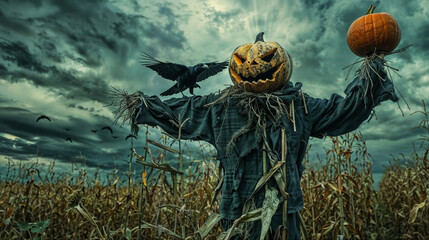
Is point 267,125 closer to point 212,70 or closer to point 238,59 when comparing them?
point 238,59

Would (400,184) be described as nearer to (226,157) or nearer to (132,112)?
(226,157)

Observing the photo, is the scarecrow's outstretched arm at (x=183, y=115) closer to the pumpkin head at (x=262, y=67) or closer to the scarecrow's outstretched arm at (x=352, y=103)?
the pumpkin head at (x=262, y=67)

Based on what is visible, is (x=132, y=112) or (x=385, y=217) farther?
(x=385, y=217)

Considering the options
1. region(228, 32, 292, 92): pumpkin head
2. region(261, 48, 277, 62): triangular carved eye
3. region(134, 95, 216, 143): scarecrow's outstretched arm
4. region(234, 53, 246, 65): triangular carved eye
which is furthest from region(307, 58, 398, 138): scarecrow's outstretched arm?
region(134, 95, 216, 143): scarecrow's outstretched arm

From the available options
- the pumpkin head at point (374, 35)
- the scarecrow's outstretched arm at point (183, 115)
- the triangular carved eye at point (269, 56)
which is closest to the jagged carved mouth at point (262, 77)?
the triangular carved eye at point (269, 56)

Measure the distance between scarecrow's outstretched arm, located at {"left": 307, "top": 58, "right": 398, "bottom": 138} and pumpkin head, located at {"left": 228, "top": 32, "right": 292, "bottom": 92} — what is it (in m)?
0.36

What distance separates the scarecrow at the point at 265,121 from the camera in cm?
222

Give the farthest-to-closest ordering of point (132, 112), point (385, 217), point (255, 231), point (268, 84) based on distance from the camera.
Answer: point (385, 217)
point (132, 112)
point (268, 84)
point (255, 231)

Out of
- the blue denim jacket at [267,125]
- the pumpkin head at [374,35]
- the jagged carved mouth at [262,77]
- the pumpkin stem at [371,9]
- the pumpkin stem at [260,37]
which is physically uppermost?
the pumpkin stem at [371,9]

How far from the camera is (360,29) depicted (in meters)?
2.35

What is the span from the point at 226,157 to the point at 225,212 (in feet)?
1.43

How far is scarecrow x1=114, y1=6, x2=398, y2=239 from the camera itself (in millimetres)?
2221

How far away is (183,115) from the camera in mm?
2711

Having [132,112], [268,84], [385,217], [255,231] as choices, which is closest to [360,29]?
[268,84]
